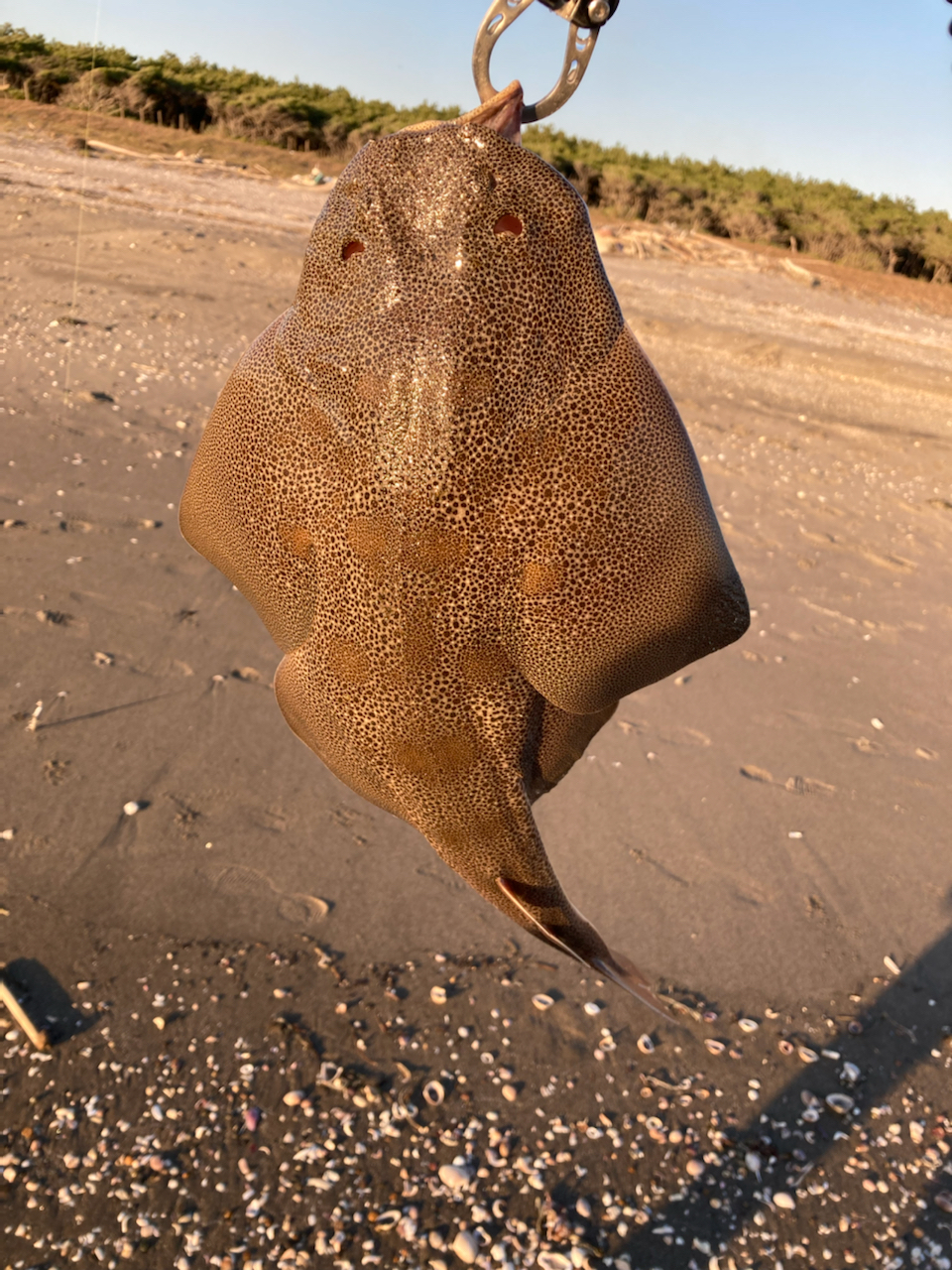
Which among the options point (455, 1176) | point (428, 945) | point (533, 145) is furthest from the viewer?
point (533, 145)

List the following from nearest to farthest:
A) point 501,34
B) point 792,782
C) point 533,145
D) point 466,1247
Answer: point 501,34 < point 466,1247 < point 792,782 < point 533,145

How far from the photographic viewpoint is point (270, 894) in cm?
358

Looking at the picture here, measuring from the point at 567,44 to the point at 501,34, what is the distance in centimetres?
8

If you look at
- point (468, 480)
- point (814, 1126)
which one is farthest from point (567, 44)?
point (814, 1126)

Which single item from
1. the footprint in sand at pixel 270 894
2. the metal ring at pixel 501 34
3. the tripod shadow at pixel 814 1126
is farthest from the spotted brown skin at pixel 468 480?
the footprint in sand at pixel 270 894

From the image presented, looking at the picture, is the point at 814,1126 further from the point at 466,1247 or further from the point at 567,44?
the point at 567,44

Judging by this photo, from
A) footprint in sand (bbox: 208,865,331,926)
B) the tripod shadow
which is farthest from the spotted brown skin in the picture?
footprint in sand (bbox: 208,865,331,926)

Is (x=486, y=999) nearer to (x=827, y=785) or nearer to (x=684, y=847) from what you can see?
(x=684, y=847)

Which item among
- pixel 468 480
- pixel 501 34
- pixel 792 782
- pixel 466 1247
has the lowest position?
pixel 466 1247

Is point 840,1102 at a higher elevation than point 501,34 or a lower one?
lower

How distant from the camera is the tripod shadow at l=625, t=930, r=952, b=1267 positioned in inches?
110

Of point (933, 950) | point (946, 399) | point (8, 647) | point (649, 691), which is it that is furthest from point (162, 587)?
point (946, 399)

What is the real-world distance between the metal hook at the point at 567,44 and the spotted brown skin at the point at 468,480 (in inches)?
1.9

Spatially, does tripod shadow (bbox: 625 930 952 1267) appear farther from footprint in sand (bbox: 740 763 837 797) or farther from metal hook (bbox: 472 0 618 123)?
metal hook (bbox: 472 0 618 123)
